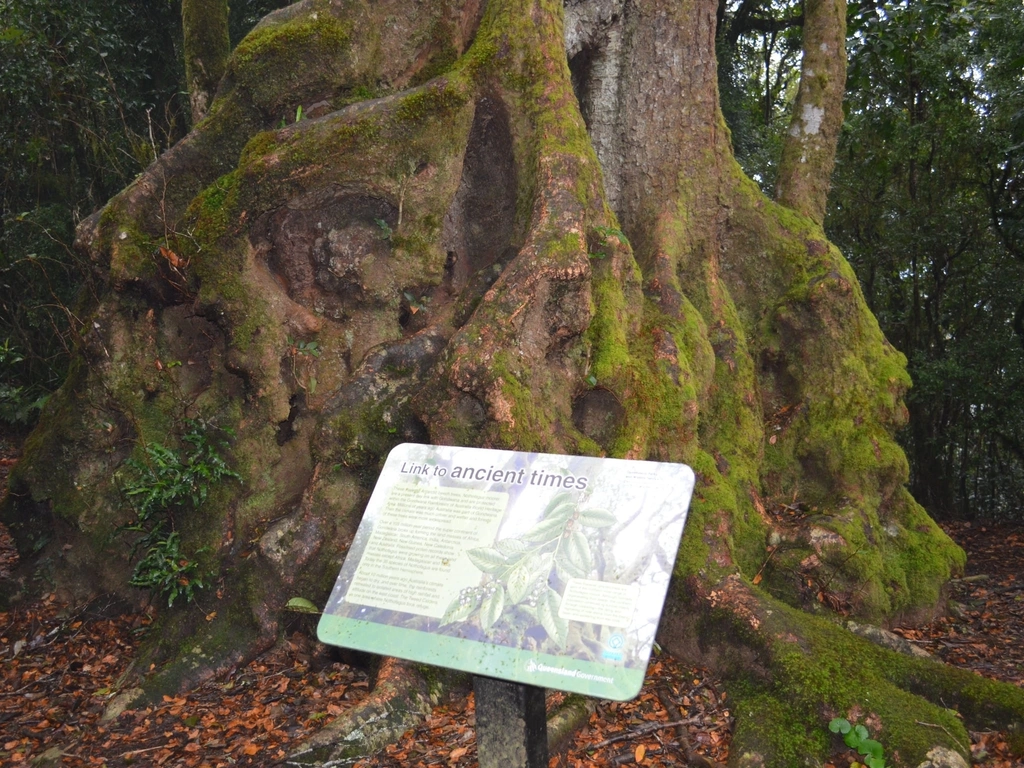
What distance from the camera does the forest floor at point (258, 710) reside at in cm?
443

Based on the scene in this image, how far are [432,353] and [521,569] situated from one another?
10.1 ft

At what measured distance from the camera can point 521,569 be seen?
2.93 metres

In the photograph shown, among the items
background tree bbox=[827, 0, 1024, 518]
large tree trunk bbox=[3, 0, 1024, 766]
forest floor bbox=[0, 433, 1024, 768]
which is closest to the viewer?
forest floor bbox=[0, 433, 1024, 768]

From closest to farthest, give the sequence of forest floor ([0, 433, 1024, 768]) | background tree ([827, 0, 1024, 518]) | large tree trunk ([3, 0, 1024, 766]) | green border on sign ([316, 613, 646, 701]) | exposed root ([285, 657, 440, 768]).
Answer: green border on sign ([316, 613, 646, 701]), exposed root ([285, 657, 440, 768]), forest floor ([0, 433, 1024, 768]), large tree trunk ([3, 0, 1024, 766]), background tree ([827, 0, 1024, 518])

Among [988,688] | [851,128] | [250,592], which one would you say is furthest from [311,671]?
[851,128]

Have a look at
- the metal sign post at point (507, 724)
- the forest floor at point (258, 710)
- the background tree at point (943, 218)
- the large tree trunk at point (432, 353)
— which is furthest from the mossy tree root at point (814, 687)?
the background tree at point (943, 218)

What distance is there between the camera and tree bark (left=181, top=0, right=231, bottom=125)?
8.68 metres

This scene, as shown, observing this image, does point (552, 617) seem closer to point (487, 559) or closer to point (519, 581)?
point (519, 581)

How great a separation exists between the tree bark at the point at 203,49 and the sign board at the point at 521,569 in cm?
692

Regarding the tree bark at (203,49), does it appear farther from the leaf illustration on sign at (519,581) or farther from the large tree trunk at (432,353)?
the leaf illustration on sign at (519,581)

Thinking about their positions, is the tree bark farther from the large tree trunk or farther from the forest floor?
the forest floor

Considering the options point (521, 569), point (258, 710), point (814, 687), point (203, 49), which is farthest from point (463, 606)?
point (203, 49)

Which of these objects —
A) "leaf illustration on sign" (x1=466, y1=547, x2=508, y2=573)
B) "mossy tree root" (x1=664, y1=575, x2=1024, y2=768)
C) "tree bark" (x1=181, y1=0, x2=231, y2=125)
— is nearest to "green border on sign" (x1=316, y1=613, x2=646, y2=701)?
"leaf illustration on sign" (x1=466, y1=547, x2=508, y2=573)

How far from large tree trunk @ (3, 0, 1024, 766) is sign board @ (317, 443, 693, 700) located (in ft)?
5.62
